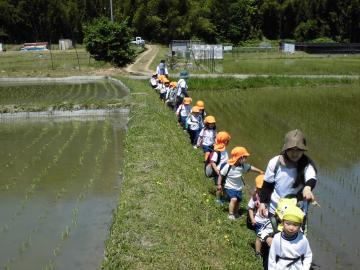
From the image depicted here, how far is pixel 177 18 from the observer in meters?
61.0

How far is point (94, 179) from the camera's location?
8812 millimetres

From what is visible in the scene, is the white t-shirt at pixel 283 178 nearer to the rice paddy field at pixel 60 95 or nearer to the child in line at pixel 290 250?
the child in line at pixel 290 250

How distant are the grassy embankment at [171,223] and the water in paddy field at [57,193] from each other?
46cm

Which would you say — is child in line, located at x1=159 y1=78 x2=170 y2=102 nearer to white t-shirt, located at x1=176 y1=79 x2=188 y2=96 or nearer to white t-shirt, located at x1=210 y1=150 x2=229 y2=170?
white t-shirt, located at x1=176 y1=79 x2=188 y2=96

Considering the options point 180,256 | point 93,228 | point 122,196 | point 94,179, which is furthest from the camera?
point 94,179

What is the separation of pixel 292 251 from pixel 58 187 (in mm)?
5521

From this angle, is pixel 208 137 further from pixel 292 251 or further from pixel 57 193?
pixel 292 251

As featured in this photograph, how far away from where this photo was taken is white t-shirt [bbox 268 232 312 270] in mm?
3758

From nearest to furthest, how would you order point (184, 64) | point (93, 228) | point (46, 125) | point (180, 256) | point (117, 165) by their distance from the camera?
point (180, 256) → point (93, 228) → point (117, 165) → point (46, 125) → point (184, 64)

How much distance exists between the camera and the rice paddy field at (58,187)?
19.0 feet

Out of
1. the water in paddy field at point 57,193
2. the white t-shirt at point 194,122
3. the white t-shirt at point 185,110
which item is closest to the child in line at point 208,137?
the white t-shirt at point 194,122

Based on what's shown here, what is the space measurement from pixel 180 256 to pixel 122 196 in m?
2.30

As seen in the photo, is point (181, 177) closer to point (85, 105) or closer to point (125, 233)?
point (125, 233)

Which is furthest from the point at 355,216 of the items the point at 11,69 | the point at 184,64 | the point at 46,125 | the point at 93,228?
the point at 11,69
